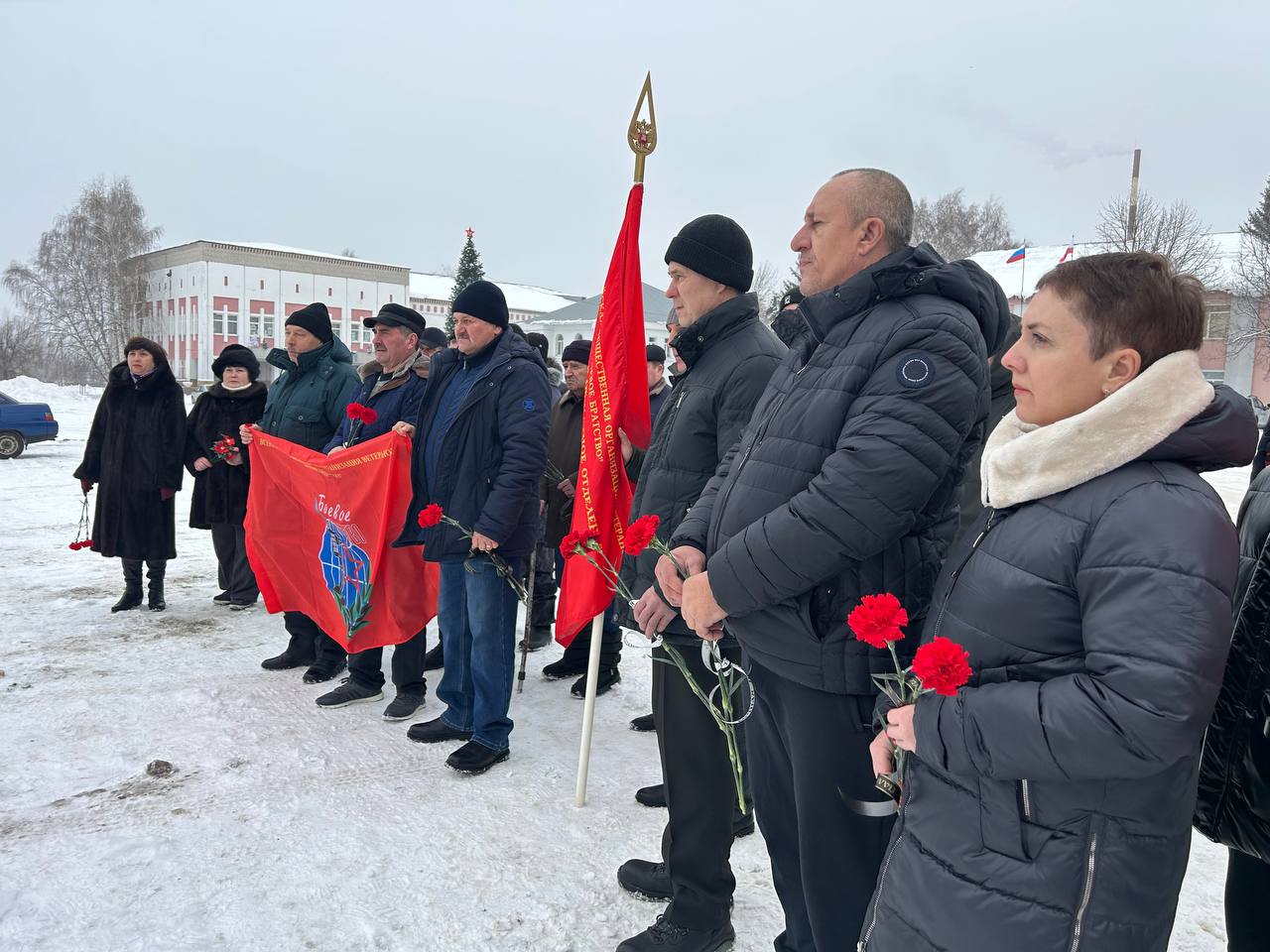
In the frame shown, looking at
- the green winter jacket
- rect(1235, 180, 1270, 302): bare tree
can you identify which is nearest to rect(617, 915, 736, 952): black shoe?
the green winter jacket

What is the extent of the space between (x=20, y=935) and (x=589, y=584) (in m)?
2.17

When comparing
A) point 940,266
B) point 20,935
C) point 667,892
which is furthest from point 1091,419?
point 20,935

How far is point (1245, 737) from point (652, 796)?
95.7 inches

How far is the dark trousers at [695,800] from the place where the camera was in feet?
8.93

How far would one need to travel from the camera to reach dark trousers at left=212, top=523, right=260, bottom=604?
259 inches

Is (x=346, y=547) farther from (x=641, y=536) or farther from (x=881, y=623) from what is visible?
(x=881, y=623)

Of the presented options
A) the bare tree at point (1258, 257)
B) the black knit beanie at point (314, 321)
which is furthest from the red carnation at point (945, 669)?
the bare tree at point (1258, 257)

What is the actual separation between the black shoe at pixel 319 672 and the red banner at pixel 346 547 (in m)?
0.23

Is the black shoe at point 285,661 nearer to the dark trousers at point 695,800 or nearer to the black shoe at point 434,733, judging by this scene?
the black shoe at point 434,733

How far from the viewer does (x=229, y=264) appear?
5641 centimetres

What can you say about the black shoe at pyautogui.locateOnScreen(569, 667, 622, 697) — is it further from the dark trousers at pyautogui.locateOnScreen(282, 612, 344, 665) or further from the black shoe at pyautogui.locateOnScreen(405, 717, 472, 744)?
the dark trousers at pyautogui.locateOnScreen(282, 612, 344, 665)

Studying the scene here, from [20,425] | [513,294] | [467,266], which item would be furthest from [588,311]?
[20,425]

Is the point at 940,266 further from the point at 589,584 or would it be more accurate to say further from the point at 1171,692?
the point at 589,584

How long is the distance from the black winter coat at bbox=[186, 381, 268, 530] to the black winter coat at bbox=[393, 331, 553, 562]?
9.58 feet
